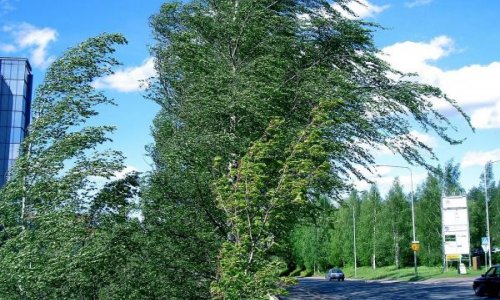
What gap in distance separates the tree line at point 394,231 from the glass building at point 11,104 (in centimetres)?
3740

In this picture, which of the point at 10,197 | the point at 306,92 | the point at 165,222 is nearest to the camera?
the point at 10,197

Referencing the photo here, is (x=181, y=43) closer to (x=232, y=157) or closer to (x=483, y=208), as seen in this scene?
(x=232, y=157)

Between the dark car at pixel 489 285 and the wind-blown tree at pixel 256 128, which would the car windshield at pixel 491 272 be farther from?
the wind-blown tree at pixel 256 128

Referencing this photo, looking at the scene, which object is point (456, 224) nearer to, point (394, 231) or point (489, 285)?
point (489, 285)

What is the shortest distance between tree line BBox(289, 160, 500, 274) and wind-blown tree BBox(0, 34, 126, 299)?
45561 millimetres

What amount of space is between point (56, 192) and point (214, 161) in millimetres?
2767

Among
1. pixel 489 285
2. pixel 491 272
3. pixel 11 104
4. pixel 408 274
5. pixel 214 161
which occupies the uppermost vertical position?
pixel 11 104

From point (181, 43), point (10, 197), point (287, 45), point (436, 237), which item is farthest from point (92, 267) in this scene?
point (436, 237)

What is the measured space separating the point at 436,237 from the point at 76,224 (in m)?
55.6

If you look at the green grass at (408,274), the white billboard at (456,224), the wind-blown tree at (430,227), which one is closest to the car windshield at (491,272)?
the white billboard at (456,224)

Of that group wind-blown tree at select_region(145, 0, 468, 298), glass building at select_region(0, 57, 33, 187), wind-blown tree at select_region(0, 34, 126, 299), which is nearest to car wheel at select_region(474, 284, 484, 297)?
wind-blown tree at select_region(145, 0, 468, 298)

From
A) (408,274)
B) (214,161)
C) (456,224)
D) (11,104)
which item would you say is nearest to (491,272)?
(456,224)

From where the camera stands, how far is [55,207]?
31.6ft

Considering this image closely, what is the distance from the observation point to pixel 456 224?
40625mm
